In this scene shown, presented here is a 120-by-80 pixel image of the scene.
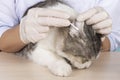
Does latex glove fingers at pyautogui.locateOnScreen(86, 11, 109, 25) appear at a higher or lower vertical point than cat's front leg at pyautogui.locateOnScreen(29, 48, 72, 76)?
higher

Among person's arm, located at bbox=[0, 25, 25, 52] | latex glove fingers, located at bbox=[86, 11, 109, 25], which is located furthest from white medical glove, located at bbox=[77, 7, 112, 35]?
person's arm, located at bbox=[0, 25, 25, 52]

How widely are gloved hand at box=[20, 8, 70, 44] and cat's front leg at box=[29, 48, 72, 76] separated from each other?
0.15ft

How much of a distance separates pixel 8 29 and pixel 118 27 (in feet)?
1.60

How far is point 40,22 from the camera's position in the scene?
2.90 feet

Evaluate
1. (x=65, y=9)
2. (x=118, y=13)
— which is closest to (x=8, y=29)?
(x=65, y=9)

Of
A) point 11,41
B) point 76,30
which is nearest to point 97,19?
point 76,30

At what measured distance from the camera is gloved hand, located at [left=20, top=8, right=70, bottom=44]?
837 millimetres

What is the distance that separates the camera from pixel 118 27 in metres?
1.31

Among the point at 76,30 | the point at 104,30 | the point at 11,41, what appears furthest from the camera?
the point at 11,41

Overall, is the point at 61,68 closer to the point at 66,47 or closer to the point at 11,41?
the point at 66,47

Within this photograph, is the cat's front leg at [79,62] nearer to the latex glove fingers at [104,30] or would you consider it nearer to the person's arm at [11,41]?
the latex glove fingers at [104,30]

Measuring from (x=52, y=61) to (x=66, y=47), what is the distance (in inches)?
3.4

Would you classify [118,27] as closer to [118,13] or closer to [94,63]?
[118,13]

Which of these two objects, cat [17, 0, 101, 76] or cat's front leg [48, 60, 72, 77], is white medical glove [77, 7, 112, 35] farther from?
cat's front leg [48, 60, 72, 77]
